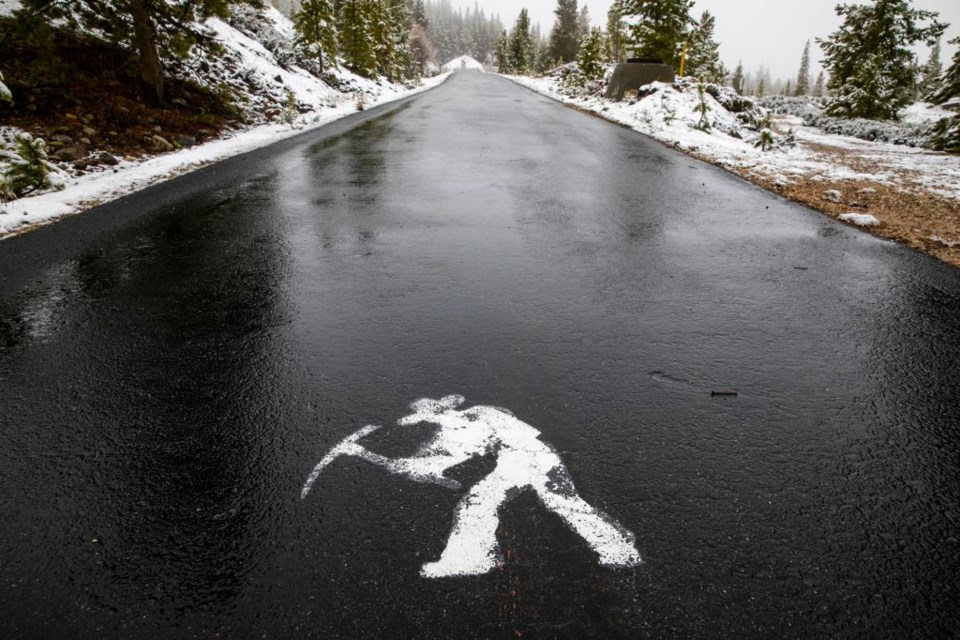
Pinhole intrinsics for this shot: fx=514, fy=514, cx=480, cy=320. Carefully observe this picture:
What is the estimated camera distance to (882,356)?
3531 mm

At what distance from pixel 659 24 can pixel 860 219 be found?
97.5 feet

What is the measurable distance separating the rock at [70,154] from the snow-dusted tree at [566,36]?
261 feet

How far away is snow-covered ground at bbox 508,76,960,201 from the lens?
33.0 ft

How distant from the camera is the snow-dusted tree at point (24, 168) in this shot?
6.80 m

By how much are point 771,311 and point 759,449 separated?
199 centimetres

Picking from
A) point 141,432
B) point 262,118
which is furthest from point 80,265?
point 262,118

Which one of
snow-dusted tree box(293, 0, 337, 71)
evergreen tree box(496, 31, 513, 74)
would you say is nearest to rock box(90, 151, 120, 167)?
snow-dusted tree box(293, 0, 337, 71)

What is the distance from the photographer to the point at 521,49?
8594cm

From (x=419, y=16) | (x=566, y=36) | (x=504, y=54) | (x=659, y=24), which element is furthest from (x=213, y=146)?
(x=419, y=16)

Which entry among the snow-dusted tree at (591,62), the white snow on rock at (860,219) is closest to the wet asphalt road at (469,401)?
the white snow on rock at (860,219)

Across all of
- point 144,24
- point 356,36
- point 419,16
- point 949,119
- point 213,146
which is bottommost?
point 213,146

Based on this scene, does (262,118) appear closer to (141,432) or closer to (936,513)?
(141,432)

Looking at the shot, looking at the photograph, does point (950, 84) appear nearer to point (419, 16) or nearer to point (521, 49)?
point (521, 49)

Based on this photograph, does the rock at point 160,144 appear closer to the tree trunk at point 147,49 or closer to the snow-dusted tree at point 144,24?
the snow-dusted tree at point 144,24
